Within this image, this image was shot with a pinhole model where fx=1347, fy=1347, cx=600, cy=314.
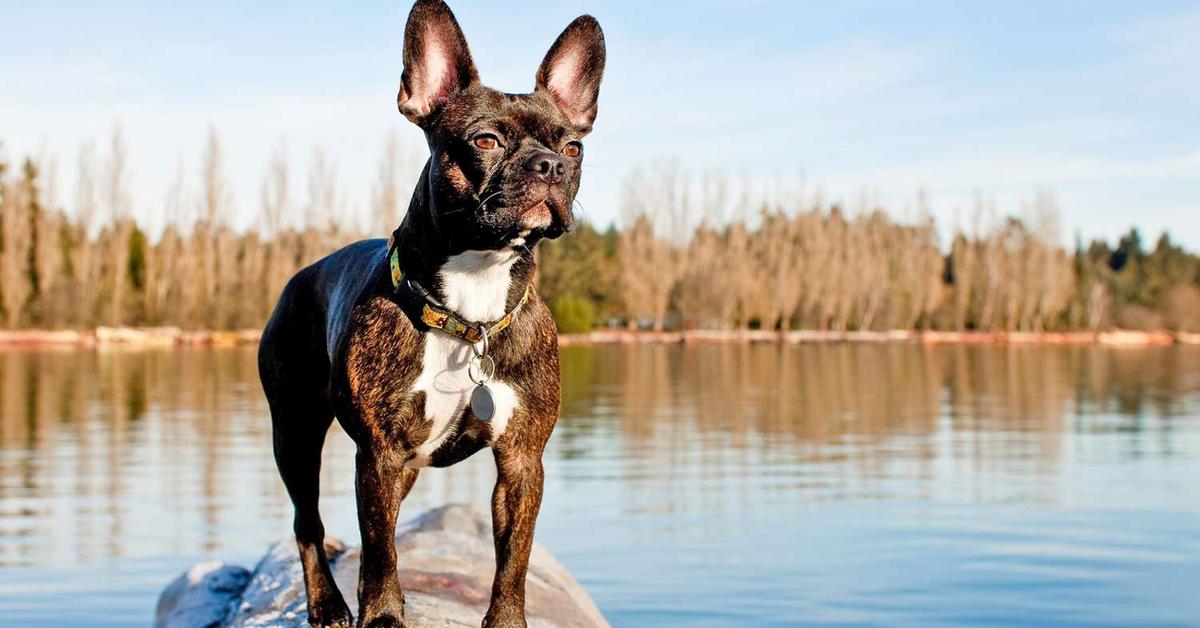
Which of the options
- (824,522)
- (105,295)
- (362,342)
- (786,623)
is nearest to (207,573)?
(362,342)

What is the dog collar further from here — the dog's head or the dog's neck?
the dog's head

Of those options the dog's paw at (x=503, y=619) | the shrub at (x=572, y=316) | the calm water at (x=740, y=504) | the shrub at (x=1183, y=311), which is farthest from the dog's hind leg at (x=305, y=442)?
the shrub at (x=1183, y=311)

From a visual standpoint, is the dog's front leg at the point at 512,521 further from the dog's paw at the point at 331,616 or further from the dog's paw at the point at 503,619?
the dog's paw at the point at 331,616

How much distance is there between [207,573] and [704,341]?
79561 mm

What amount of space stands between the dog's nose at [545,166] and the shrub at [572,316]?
7329 centimetres

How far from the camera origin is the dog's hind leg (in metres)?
5.09

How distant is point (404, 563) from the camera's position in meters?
6.14

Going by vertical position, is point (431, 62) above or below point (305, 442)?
above

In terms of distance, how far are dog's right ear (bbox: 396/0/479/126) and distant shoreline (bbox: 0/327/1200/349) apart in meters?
68.6

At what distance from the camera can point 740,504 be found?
15.2m

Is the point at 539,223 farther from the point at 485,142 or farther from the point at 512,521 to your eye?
the point at 512,521

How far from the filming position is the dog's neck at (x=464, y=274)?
4094 mm

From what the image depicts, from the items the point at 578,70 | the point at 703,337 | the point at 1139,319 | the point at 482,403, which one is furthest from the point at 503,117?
the point at 1139,319

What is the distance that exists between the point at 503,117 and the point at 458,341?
0.70m
